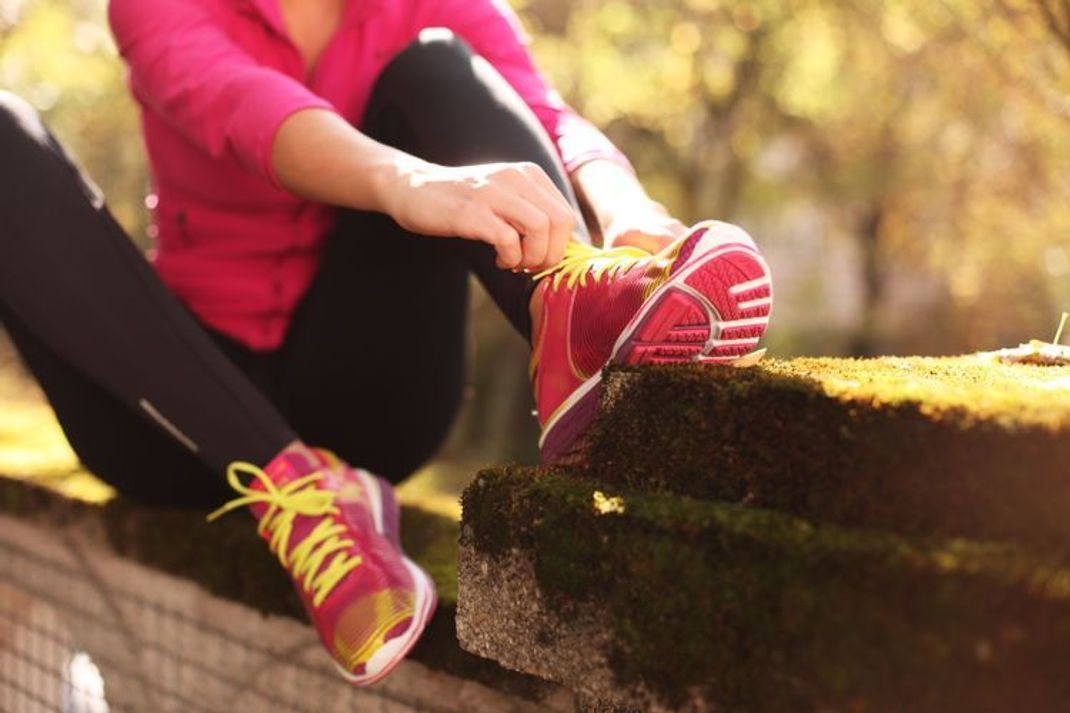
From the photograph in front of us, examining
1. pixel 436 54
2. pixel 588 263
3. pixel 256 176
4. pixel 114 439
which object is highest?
pixel 436 54

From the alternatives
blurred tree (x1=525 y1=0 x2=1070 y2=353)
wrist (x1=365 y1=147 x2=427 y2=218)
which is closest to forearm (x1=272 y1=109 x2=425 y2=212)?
wrist (x1=365 y1=147 x2=427 y2=218)

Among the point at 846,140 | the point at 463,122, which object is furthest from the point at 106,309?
the point at 846,140

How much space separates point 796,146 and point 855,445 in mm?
12419

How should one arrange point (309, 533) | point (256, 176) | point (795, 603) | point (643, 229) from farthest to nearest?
point (256, 176)
point (309, 533)
point (643, 229)
point (795, 603)

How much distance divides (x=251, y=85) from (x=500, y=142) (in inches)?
13.3

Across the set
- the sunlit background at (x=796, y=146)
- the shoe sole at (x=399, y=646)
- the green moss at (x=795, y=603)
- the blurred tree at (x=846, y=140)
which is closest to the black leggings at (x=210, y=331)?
the shoe sole at (x=399, y=646)

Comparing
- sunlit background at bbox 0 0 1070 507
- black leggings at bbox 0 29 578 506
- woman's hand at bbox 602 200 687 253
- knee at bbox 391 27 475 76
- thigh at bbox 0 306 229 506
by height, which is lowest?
sunlit background at bbox 0 0 1070 507

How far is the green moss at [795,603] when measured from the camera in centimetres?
87

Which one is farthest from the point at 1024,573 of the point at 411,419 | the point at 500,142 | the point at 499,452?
the point at 499,452

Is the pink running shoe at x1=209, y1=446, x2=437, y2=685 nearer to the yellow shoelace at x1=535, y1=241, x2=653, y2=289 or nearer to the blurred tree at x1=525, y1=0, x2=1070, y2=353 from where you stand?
the yellow shoelace at x1=535, y1=241, x2=653, y2=289

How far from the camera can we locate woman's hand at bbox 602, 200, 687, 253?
142 cm

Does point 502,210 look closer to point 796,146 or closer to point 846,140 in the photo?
point 846,140

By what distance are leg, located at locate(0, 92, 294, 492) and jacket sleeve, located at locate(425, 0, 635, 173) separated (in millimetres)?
587

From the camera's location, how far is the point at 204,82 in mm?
1577
